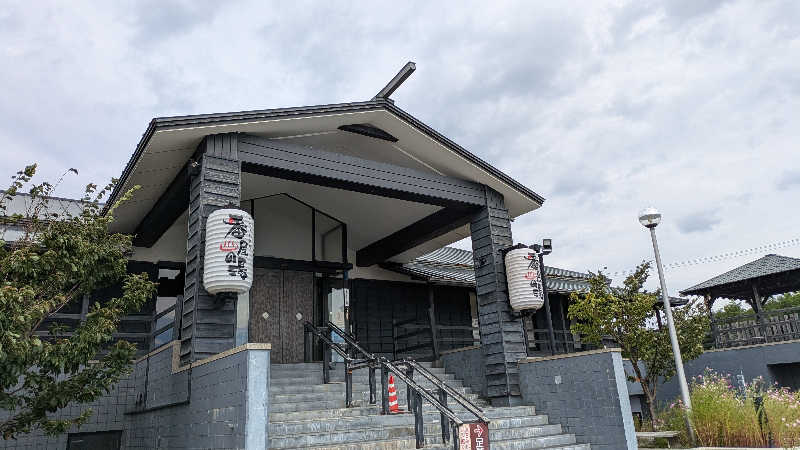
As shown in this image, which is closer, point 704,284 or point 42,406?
point 42,406

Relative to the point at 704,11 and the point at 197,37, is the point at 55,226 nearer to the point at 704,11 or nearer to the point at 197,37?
the point at 197,37

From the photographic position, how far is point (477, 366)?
9.95 metres

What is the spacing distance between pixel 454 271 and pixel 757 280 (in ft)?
35.7

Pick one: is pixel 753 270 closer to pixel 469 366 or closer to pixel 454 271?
pixel 454 271

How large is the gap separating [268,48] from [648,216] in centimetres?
812

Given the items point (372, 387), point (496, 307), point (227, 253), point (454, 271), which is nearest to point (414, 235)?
point (496, 307)

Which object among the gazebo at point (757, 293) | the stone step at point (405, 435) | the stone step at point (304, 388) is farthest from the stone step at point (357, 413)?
the gazebo at point (757, 293)

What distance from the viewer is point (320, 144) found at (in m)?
9.07

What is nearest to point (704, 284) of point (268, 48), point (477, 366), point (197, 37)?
point (477, 366)

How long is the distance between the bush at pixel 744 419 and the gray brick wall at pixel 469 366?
3447 mm

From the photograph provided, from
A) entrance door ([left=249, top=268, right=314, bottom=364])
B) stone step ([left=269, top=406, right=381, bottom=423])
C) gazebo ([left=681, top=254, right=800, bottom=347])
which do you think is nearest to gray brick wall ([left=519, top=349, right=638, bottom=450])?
stone step ([left=269, top=406, right=381, bottom=423])

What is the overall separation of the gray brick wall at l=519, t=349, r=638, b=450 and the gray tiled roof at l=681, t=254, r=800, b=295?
13.2 meters

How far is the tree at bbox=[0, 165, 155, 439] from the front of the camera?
5.14 meters

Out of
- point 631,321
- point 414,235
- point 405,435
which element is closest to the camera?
point 405,435
